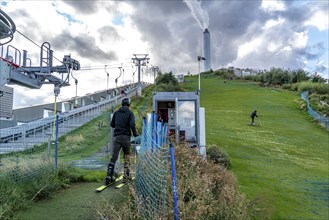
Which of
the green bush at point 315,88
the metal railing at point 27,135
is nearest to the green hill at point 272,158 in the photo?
the metal railing at point 27,135

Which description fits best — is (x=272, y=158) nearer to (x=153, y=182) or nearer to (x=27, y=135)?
(x=27, y=135)

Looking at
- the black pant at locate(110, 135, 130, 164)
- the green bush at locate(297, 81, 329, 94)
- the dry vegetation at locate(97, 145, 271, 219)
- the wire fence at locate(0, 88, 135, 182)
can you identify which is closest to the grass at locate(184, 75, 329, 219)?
the dry vegetation at locate(97, 145, 271, 219)

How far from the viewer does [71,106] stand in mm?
25453

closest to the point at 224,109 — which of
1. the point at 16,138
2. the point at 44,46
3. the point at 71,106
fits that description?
the point at 71,106

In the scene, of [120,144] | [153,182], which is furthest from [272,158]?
[153,182]

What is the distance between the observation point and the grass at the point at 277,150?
10250mm

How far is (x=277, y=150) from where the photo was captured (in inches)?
747

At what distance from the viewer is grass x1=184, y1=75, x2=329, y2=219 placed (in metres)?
10.2

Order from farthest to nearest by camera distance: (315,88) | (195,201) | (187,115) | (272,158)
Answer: (315,88) → (272,158) → (187,115) → (195,201)

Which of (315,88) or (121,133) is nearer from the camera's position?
(121,133)

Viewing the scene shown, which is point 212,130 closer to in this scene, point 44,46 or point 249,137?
point 249,137

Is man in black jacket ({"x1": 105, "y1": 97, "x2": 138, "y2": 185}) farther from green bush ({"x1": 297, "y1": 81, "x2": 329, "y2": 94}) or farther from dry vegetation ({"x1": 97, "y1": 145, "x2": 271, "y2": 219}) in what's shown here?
green bush ({"x1": 297, "y1": 81, "x2": 329, "y2": 94})

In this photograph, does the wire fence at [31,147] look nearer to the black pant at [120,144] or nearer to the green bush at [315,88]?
the black pant at [120,144]

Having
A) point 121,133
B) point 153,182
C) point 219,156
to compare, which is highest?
point 121,133
